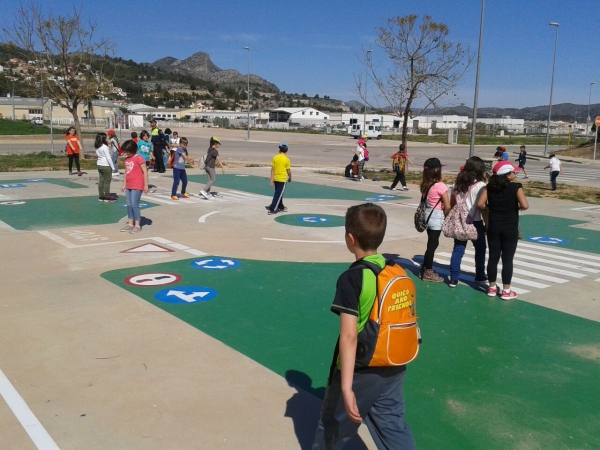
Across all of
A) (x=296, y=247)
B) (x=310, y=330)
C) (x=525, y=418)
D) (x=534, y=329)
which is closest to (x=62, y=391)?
(x=310, y=330)

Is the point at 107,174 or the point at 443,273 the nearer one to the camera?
the point at 443,273

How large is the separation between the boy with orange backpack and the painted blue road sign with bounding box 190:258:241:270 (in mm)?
5236

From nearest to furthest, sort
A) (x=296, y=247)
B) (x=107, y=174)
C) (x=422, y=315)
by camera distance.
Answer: (x=422, y=315) → (x=296, y=247) → (x=107, y=174)

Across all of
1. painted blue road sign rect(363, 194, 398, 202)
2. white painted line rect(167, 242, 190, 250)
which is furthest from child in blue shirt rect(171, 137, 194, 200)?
white painted line rect(167, 242, 190, 250)

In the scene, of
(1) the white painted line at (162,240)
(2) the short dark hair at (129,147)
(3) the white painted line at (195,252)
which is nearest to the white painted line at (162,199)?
(2) the short dark hair at (129,147)

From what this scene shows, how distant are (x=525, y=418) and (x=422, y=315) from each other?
87.2 inches

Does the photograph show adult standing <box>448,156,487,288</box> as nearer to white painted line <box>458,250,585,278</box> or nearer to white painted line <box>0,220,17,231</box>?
white painted line <box>458,250,585,278</box>

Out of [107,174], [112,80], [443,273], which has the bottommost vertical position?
[443,273]

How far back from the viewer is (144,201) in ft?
46.8

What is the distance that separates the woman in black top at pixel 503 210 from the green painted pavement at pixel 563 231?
411 centimetres

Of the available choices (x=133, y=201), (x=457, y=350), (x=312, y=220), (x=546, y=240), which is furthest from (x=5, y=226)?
(x=546, y=240)

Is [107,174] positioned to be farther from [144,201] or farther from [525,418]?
[525,418]

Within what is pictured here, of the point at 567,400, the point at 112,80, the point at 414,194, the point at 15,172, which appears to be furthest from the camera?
the point at 112,80

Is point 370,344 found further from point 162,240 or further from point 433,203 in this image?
point 162,240
